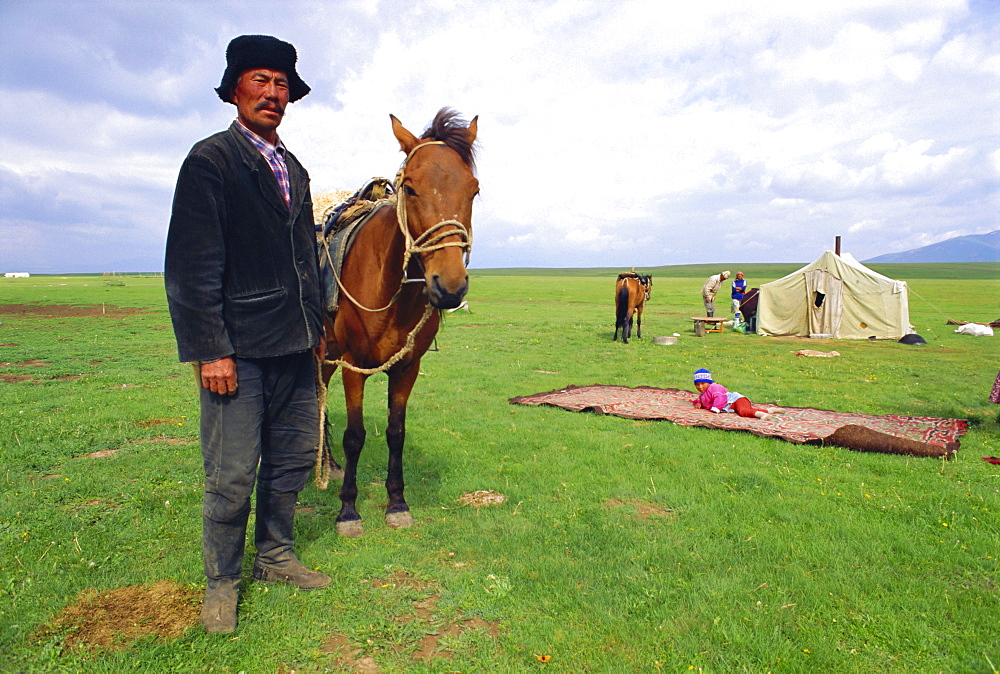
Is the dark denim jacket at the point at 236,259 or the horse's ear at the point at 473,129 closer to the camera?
the dark denim jacket at the point at 236,259

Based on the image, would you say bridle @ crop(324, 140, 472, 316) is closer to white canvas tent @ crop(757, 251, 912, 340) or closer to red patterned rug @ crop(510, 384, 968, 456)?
red patterned rug @ crop(510, 384, 968, 456)

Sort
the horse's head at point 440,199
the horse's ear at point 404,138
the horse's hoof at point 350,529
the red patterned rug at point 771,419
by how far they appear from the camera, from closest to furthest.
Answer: the horse's head at point 440,199 → the horse's ear at point 404,138 → the horse's hoof at point 350,529 → the red patterned rug at point 771,419

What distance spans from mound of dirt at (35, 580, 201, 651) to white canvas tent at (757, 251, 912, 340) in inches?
855

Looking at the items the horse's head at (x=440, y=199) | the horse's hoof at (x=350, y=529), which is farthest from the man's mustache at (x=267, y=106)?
the horse's hoof at (x=350, y=529)

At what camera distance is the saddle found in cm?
438

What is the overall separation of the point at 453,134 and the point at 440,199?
1.97ft

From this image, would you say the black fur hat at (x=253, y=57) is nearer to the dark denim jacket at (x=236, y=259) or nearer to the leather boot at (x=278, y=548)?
the dark denim jacket at (x=236, y=259)

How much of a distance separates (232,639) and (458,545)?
163cm

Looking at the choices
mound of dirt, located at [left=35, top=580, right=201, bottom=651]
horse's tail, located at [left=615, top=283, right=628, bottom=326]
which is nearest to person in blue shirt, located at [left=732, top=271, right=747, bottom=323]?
horse's tail, located at [left=615, top=283, right=628, bottom=326]

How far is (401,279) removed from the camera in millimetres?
4059

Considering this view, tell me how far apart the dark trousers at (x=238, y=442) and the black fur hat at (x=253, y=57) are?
5.14 feet

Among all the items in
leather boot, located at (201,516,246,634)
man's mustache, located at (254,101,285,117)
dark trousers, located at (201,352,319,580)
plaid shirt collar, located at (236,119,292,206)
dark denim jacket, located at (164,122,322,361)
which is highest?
man's mustache, located at (254,101,285,117)

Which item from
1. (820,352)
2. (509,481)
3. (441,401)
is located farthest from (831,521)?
(820,352)

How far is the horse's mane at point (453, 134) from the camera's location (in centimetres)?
378
